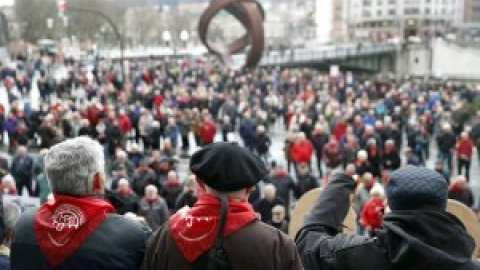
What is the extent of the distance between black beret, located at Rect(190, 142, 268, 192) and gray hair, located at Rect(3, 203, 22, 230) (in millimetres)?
1473

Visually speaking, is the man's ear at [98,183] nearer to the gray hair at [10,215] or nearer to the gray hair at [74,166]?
the gray hair at [74,166]

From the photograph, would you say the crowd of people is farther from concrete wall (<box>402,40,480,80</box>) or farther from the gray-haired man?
concrete wall (<box>402,40,480,80</box>)

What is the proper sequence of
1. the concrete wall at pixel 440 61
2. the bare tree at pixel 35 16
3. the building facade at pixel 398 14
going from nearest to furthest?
the bare tree at pixel 35 16, the concrete wall at pixel 440 61, the building facade at pixel 398 14

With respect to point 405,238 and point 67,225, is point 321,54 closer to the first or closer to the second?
point 67,225

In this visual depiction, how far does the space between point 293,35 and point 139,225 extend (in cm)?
14426

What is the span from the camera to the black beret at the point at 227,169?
269 cm

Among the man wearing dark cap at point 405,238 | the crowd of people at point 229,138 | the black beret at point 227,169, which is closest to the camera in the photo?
the man wearing dark cap at point 405,238

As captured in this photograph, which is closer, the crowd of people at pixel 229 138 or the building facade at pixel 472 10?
the crowd of people at pixel 229 138

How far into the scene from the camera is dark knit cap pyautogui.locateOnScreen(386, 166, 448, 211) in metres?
2.66

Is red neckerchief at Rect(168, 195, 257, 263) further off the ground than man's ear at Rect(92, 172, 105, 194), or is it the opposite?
man's ear at Rect(92, 172, 105, 194)

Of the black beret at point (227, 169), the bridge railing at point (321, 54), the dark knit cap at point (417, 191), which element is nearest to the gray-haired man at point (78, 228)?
the black beret at point (227, 169)

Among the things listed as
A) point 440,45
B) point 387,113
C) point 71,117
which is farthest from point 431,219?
A: point 440,45

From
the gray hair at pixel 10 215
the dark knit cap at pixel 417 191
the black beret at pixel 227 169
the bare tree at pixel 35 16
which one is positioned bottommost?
the gray hair at pixel 10 215

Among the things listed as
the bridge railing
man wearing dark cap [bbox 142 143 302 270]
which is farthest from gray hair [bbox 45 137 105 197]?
the bridge railing
